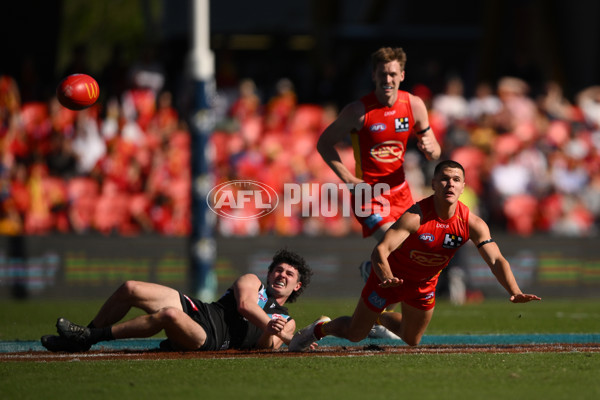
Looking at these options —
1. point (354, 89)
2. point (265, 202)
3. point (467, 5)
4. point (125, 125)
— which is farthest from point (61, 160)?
point (467, 5)

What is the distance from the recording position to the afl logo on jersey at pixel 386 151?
30.9ft

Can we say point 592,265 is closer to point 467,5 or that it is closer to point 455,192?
point 455,192

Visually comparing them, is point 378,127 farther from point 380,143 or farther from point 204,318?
point 204,318

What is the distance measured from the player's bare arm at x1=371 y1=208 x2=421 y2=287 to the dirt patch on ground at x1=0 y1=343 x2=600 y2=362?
93cm

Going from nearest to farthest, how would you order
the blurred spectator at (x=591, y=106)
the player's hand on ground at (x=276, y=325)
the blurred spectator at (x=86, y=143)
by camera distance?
the player's hand on ground at (x=276, y=325)
the blurred spectator at (x=86, y=143)
the blurred spectator at (x=591, y=106)

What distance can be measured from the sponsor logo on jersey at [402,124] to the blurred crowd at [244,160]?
6.74m

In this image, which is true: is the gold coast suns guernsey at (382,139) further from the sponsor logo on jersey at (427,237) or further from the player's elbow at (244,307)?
the player's elbow at (244,307)

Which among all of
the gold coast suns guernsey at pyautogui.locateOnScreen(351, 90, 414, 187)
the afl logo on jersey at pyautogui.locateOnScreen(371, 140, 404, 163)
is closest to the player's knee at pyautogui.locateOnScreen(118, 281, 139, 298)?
the gold coast suns guernsey at pyautogui.locateOnScreen(351, 90, 414, 187)

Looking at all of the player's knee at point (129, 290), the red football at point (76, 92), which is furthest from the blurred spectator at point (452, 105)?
the player's knee at point (129, 290)

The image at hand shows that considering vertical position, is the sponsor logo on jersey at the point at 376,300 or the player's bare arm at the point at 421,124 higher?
the player's bare arm at the point at 421,124

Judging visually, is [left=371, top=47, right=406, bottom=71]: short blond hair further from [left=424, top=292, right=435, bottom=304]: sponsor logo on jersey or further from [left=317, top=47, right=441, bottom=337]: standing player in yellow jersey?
[left=424, top=292, right=435, bottom=304]: sponsor logo on jersey

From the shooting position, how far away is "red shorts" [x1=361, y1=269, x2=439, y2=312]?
→ 8094mm

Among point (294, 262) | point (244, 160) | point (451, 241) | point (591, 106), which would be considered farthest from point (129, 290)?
point (591, 106)

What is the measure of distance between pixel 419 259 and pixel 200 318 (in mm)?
1848
